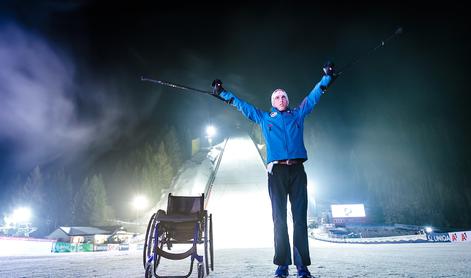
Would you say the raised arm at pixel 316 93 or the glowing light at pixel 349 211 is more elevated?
the raised arm at pixel 316 93

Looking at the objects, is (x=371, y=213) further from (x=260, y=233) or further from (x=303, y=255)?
(x=303, y=255)

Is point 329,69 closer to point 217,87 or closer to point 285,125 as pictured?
point 285,125

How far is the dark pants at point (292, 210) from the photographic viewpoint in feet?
11.0

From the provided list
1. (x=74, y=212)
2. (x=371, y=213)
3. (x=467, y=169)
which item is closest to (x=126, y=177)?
(x=74, y=212)

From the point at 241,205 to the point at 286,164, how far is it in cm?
1937

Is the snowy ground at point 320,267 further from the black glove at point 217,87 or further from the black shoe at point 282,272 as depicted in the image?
the black glove at point 217,87

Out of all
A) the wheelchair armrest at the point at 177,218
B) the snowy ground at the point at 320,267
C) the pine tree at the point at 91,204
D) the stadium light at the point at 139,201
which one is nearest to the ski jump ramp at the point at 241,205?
the snowy ground at the point at 320,267

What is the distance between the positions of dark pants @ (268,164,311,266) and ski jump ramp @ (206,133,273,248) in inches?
380

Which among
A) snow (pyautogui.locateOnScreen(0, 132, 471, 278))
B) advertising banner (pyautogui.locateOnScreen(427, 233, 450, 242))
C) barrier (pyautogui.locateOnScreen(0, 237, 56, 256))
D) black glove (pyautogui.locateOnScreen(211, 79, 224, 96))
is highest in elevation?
black glove (pyautogui.locateOnScreen(211, 79, 224, 96))

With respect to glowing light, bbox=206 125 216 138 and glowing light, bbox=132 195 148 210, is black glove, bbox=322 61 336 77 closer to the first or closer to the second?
glowing light, bbox=132 195 148 210

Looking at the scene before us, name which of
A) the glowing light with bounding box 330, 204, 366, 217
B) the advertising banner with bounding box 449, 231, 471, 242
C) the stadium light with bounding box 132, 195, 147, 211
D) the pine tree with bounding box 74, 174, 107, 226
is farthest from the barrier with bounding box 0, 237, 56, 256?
the pine tree with bounding box 74, 174, 107, 226

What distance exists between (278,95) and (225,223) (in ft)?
54.8

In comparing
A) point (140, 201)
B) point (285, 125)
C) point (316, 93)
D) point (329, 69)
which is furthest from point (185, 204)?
point (140, 201)

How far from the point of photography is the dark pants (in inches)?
132
